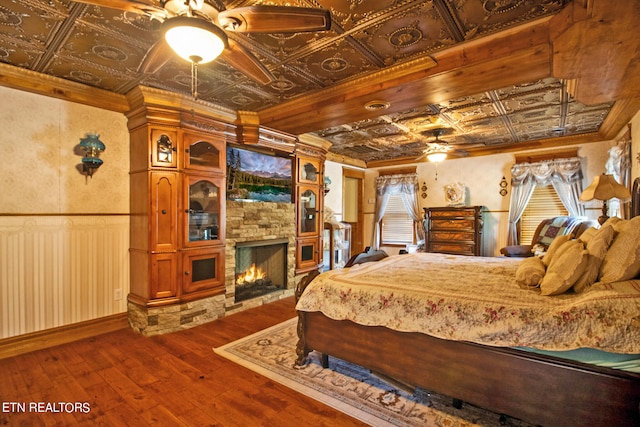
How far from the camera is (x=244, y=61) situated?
2.10 meters

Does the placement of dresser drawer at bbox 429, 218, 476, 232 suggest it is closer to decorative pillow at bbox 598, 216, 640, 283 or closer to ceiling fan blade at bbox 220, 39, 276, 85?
decorative pillow at bbox 598, 216, 640, 283

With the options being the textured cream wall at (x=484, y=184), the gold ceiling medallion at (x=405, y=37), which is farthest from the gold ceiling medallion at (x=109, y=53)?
the textured cream wall at (x=484, y=184)

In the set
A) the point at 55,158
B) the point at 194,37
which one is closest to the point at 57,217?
the point at 55,158

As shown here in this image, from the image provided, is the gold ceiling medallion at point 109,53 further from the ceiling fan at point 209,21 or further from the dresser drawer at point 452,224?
the dresser drawer at point 452,224

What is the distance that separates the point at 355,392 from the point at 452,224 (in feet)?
15.3

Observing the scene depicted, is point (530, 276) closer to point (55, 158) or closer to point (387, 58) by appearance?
point (387, 58)

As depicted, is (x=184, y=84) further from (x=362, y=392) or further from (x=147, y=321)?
(x=362, y=392)

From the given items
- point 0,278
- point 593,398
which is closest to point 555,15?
point 593,398

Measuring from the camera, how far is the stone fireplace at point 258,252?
4121mm

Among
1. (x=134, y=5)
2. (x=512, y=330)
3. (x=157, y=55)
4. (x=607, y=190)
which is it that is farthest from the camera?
(x=607, y=190)

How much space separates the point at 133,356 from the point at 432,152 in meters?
4.66

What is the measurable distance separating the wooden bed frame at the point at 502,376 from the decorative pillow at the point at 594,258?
52 cm

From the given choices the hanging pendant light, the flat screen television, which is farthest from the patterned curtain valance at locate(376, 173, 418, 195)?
the hanging pendant light

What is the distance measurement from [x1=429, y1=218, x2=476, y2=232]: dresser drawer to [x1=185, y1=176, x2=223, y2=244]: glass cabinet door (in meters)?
4.32
